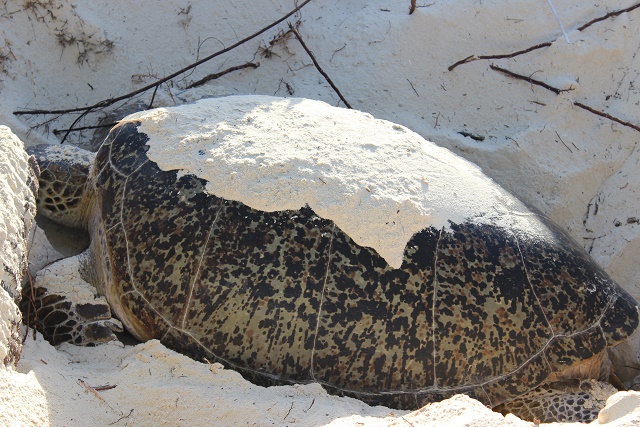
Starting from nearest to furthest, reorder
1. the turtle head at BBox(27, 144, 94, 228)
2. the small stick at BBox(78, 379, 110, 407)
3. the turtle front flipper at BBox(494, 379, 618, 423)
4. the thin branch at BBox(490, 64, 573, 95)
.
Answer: the small stick at BBox(78, 379, 110, 407)
the turtle front flipper at BBox(494, 379, 618, 423)
the turtle head at BBox(27, 144, 94, 228)
the thin branch at BBox(490, 64, 573, 95)

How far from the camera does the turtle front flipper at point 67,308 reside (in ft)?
9.11

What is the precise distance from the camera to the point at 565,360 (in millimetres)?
2744

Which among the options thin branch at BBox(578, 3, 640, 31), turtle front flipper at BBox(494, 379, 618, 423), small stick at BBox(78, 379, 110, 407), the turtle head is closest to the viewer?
small stick at BBox(78, 379, 110, 407)

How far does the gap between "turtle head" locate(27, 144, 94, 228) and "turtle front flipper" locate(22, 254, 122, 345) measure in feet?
1.30

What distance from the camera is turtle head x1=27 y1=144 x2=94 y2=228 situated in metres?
3.38

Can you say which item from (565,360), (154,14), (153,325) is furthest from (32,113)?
(565,360)

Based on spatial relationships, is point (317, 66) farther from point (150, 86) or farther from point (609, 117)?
point (609, 117)

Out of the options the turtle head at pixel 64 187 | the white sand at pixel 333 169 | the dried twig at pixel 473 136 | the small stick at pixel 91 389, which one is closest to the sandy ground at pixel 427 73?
→ the dried twig at pixel 473 136

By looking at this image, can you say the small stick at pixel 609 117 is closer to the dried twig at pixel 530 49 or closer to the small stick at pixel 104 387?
the dried twig at pixel 530 49

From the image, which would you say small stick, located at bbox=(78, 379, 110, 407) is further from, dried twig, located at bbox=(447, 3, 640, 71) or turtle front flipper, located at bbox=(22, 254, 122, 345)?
dried twig, located at bbox=(447, 3, 640, 71)

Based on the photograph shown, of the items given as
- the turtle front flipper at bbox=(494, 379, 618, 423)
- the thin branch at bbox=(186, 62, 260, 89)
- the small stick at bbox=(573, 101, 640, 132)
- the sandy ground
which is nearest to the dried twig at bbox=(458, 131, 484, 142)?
the sandy ground

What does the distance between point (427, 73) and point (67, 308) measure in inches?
106

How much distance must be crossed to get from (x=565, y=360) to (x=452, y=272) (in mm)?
573

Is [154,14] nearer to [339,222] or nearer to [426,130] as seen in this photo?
[426,130]
